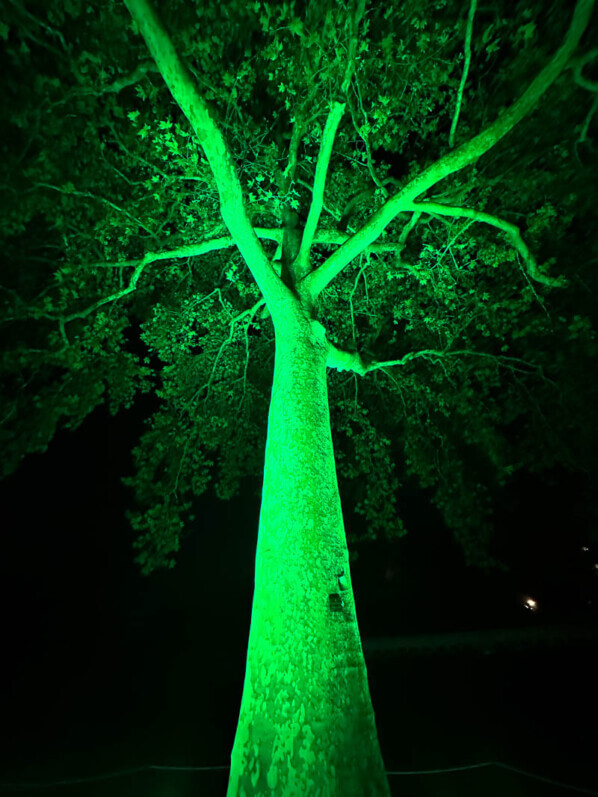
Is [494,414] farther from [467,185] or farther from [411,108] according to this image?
[411,108]

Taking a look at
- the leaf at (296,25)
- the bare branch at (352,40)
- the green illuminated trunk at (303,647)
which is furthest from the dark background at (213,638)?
the leaf at (296,25)

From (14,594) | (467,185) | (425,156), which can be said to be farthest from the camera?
(14,594)

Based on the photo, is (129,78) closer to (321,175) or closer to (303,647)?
(321,175)

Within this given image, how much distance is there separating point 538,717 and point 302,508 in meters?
8.27

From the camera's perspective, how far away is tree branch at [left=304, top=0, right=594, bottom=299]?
484 cm

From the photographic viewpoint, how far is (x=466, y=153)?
5.39 metres

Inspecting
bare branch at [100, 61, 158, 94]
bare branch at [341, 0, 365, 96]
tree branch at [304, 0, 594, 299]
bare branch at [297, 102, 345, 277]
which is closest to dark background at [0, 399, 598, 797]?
tree branch at [304, 0, 594, 299]

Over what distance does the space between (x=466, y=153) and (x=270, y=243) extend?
15.5ft

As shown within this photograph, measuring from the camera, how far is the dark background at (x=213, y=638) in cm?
747

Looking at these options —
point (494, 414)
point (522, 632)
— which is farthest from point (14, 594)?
point (522, 632)

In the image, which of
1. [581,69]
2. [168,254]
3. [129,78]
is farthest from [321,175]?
[581,69]

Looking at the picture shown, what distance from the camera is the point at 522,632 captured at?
76.4 feet

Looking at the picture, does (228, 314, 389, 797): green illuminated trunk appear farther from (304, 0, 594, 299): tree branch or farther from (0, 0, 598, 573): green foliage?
(0, 0, 598, 573): green foliage

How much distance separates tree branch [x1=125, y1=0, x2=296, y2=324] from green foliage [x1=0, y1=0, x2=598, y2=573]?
259mm
